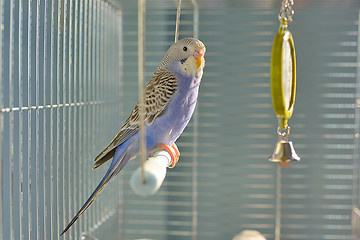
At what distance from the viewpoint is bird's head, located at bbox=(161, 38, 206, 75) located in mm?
1160

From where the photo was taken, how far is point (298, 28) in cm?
224

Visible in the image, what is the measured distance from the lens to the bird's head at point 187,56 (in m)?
1.16

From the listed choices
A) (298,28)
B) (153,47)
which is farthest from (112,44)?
(298,28)

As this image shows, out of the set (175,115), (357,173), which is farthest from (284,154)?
(357,173)

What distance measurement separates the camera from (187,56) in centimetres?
120

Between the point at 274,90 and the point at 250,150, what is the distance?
4.37 ft

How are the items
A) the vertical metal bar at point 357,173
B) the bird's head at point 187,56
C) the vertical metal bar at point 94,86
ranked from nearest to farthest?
the bird's head at point 187,56
the vertical metal bar at point 94,86
the vertical metal bar at point 357,173

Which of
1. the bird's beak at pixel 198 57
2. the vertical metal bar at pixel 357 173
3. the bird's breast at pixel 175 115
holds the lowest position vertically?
the vertical metal bar at pixel 357 173

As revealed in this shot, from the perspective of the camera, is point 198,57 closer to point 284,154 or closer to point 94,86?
point 284,154

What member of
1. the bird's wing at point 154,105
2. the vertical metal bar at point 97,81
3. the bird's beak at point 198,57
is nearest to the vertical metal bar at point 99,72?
the vertical metal bar at point 97,81

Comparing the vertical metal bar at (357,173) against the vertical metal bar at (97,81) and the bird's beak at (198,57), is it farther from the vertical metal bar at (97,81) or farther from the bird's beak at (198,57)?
the vertical metal bar at (97,81)

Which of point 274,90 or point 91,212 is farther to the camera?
point 91,212

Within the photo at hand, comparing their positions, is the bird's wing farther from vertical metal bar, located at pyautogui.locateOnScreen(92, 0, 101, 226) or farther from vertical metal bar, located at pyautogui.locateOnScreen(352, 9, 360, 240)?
vertical metal bar, located at pyautogui.locateOnScreen(352, 9, 360, 240)

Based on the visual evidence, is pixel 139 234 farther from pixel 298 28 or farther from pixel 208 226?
pixel 298 28
